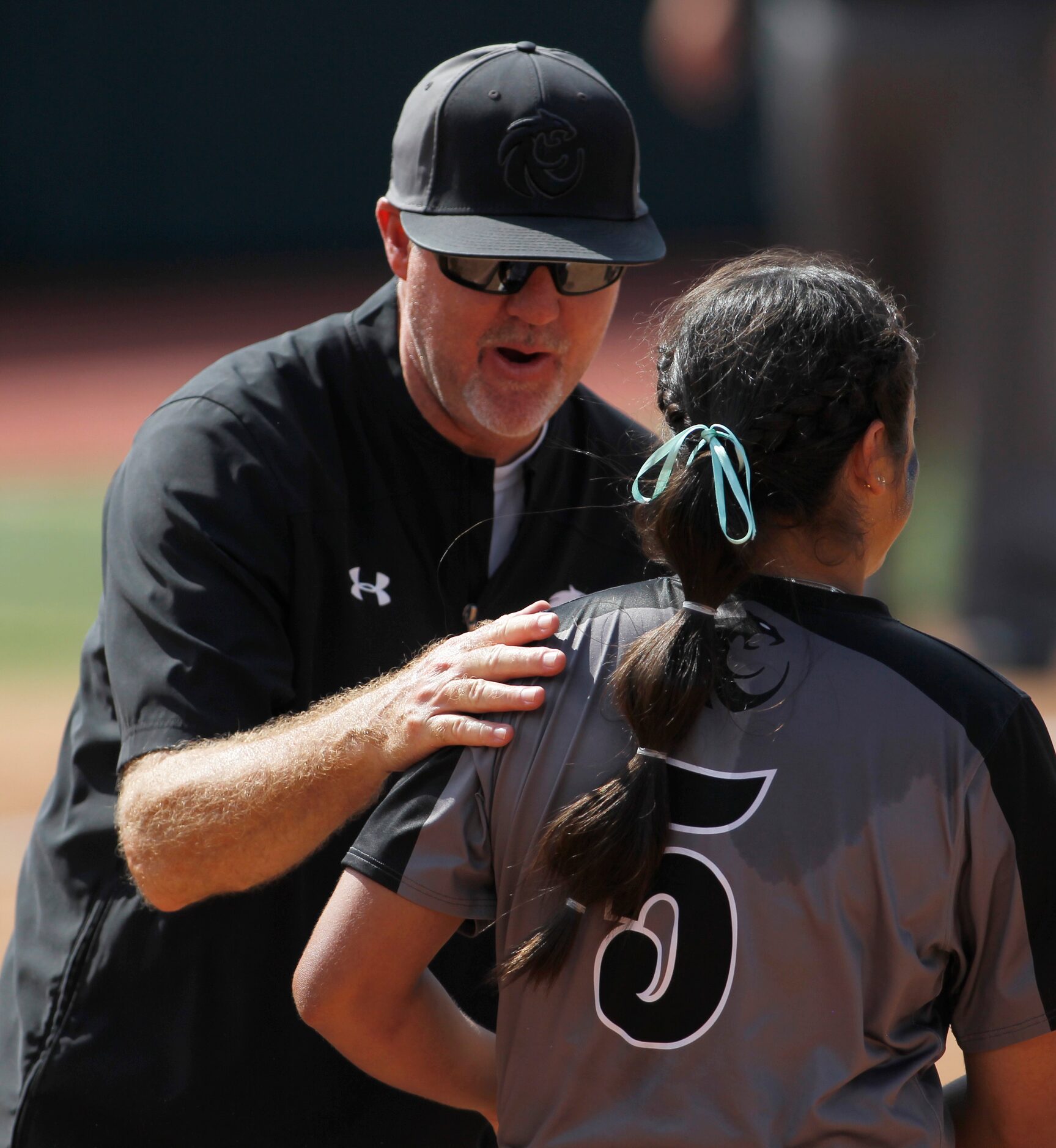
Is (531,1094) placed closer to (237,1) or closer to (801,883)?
(801,883)

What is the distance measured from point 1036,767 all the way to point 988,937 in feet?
0.63

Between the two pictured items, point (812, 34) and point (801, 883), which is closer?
point (801, 883)

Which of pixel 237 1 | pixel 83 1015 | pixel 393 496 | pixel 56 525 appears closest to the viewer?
pixel 83 1015

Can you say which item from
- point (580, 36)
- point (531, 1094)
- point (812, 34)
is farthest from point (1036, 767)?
point (580, 36)

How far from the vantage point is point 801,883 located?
1.52 meters

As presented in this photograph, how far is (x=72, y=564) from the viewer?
8.99m

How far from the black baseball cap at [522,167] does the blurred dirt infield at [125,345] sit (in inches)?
205

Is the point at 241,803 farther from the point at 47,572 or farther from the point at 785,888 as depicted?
the point at 47,572

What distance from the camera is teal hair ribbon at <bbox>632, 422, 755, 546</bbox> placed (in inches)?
60.4

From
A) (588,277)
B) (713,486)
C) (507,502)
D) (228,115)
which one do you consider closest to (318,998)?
(713,486)

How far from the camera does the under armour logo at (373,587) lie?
239 cm

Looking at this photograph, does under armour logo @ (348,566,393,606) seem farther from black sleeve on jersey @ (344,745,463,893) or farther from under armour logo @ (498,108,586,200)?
black sleeve on jersey @ (344,745,463,893)

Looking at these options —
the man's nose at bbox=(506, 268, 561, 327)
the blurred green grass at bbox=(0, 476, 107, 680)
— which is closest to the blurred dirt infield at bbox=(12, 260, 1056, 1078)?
the blurred green grass at bbox=(0, 476, 107, 680)

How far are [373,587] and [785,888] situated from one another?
41.8 inches
